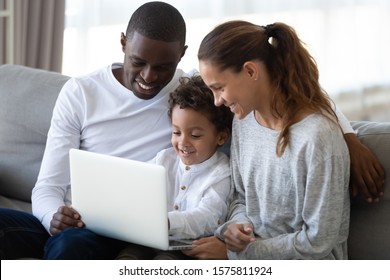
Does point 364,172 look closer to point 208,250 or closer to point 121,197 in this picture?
point 208,250

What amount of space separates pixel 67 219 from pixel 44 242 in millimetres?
188

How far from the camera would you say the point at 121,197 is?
1812mm

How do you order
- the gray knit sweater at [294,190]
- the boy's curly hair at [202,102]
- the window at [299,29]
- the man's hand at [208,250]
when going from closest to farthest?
the gray knit sweater at [294,190] < the man's hand at [208,250] < the boy's curly hair at [202,102] < the window at [299,29]

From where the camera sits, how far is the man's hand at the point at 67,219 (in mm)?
1928

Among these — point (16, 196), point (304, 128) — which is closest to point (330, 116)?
point (304, 128)

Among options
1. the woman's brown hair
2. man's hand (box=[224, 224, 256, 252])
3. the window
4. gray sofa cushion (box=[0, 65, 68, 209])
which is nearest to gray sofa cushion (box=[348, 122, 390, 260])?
the woman's brown hair

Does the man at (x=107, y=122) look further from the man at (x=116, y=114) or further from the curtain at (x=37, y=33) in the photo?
the curtain at (x=37, y=33)

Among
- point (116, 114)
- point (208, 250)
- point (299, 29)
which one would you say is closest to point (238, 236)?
point (208, 250)

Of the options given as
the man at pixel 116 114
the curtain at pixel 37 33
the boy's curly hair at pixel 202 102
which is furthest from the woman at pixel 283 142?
the curtain at pixel 37 33

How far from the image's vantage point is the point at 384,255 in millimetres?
1900

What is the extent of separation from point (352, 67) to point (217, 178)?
212cm

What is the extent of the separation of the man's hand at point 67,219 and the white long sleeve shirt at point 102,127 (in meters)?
0.16

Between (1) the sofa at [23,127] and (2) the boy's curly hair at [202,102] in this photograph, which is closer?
(2) the boy's curly hair at [202,102]

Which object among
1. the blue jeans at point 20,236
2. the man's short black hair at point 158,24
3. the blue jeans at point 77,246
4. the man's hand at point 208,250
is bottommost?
the blue jeans at point 20,236
